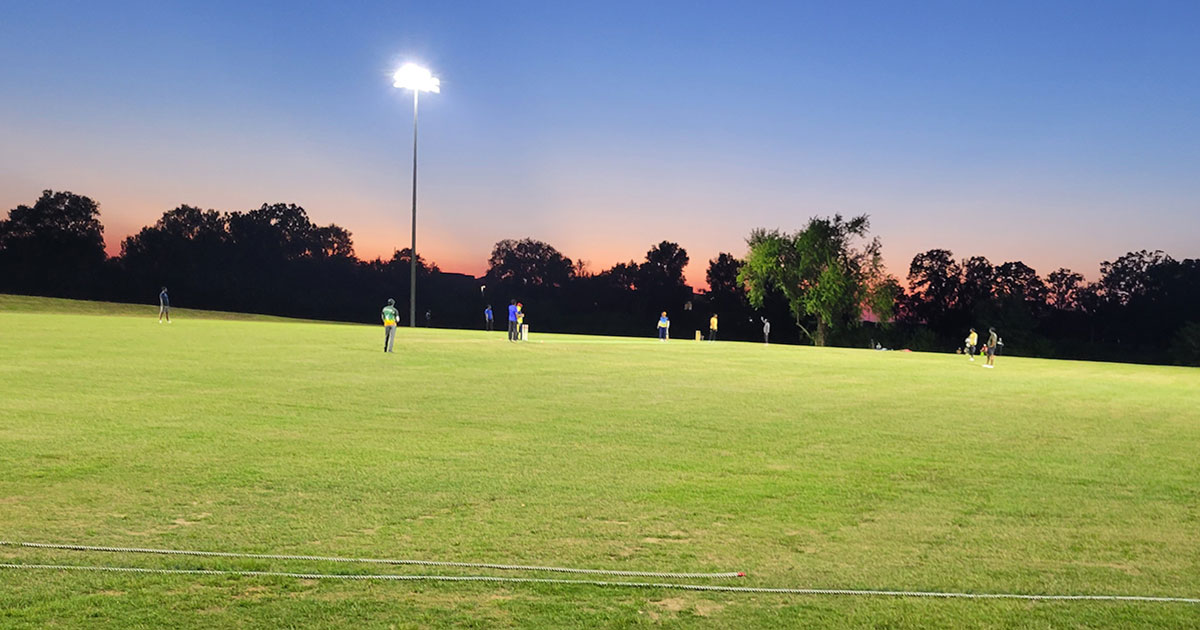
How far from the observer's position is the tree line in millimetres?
89250

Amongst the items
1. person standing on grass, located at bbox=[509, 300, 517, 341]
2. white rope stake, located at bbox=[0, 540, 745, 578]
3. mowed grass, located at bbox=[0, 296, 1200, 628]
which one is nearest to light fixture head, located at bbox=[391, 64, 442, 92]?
person standing on grass, located at bbox=[509, 300, 517, 341]

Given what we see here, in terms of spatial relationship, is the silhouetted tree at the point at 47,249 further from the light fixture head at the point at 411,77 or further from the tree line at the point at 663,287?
the light fixture head at the point at 411,77

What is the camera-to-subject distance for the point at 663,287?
133500mm

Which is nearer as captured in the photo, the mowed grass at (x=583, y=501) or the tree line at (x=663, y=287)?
the mowed grass at (x=583, y=501)

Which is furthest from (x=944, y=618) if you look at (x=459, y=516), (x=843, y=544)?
(x=459, y=516)

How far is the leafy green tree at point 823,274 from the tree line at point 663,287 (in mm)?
149

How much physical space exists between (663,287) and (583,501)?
12613 centimetres

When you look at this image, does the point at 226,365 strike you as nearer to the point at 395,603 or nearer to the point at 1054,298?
the point at 395,603

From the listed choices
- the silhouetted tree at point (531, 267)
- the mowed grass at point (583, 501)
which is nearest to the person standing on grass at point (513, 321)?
the mowed grass at point (583, 501)

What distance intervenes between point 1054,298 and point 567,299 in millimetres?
71299

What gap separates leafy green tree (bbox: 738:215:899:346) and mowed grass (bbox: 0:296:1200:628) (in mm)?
69119

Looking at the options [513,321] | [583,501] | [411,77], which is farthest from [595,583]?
[411,77]

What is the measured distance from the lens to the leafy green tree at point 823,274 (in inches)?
3366

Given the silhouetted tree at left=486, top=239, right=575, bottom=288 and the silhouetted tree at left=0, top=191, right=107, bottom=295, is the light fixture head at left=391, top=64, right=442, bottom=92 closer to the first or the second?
the silhouetted tree at left=0, top=191, right=107, bottom=295
